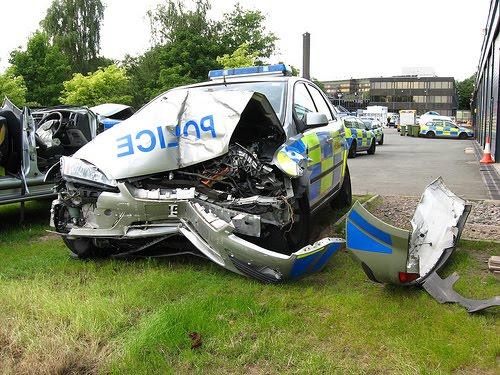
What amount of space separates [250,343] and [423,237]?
89.6 inches

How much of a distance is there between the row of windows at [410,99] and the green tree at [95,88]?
95.9 meters

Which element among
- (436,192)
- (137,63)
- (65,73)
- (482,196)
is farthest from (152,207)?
(137,63)

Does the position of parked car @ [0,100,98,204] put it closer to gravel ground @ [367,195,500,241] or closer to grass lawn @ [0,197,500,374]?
grass lawn @ [0,197,500,374]

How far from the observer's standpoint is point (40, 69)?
29.4 m

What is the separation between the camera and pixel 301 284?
13.0 feet

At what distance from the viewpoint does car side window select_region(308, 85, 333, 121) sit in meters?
6.07

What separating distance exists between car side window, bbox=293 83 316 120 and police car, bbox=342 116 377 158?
10.7 meters

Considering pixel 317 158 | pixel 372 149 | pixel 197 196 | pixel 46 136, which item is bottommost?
pixel 372 149

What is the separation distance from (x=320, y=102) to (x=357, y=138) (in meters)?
11.2

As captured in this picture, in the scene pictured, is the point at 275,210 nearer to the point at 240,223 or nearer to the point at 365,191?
the point at 240,223

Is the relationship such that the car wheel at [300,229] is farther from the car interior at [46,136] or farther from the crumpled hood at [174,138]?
the car interior at [46,136]

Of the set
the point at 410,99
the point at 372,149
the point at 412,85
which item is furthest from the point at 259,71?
the point at 412,85

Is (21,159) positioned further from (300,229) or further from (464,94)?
(464,94)

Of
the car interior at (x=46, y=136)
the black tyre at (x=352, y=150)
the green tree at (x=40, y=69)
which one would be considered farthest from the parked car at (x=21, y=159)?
the green tree at (x=40, y=69)
